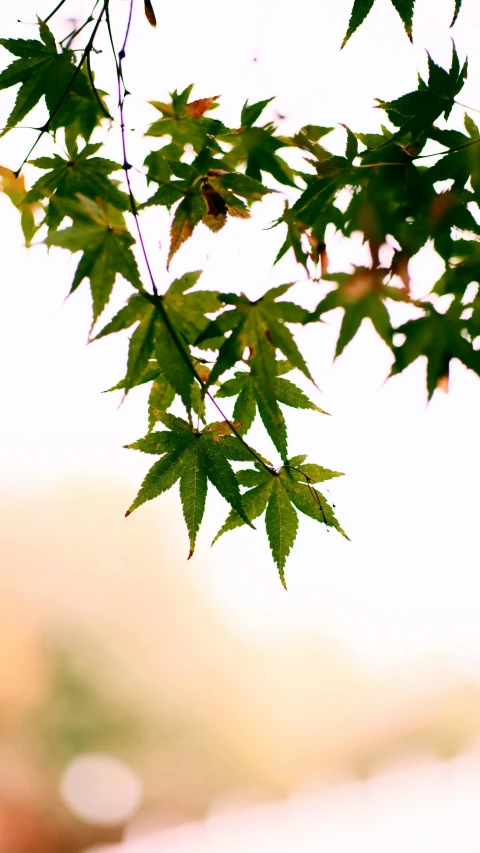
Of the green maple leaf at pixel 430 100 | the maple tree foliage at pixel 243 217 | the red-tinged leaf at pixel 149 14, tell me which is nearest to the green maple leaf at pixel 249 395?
the maple tree foliage at pixel 243 217

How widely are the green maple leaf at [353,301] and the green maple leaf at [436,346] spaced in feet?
0.27

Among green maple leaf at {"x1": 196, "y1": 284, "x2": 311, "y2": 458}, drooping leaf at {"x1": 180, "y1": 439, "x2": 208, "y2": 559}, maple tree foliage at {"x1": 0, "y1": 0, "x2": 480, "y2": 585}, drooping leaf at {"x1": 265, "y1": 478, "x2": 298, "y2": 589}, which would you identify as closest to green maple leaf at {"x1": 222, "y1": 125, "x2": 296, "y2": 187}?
maple tree foliage at {"x1": 0, "y1": 0, "x2": 480, "y2": 585}

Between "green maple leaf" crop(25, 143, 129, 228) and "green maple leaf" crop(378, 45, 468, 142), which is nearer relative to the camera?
"green maple leaf" crop(378, 45, 468, 142)

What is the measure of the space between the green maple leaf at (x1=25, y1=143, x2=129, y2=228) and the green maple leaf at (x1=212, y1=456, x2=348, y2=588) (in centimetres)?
90

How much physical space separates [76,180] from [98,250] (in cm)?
55

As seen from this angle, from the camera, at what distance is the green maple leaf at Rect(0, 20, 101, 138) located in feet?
5.02

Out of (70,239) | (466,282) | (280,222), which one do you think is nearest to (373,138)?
(280,222)

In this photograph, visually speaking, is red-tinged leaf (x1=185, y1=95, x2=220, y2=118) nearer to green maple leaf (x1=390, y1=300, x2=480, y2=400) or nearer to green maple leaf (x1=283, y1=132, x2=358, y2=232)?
green maple leaf (x1=283, y1=132, x2=358, y2=232)

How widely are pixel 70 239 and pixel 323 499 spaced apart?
105cm

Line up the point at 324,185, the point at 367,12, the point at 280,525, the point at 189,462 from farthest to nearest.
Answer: the point at 280,525 < the point at 189,462 < the point at 324,185 < the point at 367,12

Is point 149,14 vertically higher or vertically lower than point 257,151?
higher

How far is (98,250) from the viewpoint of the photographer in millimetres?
1185

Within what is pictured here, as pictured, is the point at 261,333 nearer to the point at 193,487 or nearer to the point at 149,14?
the point at 193,487

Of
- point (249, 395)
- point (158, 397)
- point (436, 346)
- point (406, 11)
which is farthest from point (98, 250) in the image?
point (406, 11)
